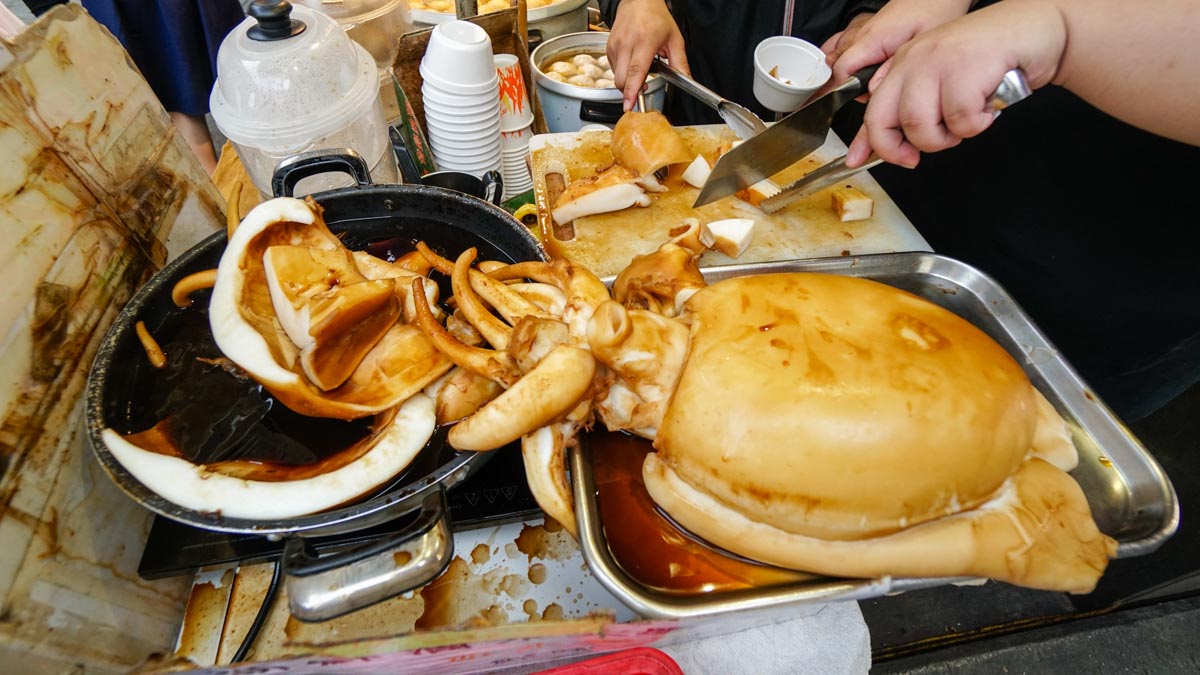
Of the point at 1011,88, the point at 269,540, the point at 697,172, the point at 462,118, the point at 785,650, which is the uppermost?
the point at 1011,88

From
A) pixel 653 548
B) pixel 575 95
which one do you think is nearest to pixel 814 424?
pixel 653 548

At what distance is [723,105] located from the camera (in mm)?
1906

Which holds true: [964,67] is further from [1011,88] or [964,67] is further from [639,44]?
[639,44]

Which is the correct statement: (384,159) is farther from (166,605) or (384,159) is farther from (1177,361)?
(1177,361)

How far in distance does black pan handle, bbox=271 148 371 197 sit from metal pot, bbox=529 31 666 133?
0.99 m

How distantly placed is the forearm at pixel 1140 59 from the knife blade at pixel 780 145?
43 cm

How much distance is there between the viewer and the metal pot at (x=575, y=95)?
2041 mm

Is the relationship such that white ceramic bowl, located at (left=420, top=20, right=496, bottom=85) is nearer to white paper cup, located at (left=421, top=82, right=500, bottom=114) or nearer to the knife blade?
white paper cup, located at (left=421, top=82, right=500, bottom=114)

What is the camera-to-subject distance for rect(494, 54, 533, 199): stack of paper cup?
1.87 m

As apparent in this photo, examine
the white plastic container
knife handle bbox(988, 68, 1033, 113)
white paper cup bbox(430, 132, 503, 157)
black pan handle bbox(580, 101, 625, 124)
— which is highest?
knife handle bbox(988, 68, 1033, 113)

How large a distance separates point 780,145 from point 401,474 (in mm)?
1319

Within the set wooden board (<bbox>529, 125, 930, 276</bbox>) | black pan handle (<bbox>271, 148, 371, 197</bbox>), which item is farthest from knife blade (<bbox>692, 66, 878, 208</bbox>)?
black pan handle (<bbox>271, 148, 371, 197</bbox>)

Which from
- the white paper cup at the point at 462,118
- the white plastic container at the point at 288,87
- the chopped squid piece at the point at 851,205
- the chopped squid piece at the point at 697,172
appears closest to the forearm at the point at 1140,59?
the chopped squid piece at the point at 851,205

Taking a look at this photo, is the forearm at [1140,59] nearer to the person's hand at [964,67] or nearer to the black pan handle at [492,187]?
the person's hand at [964,67]
